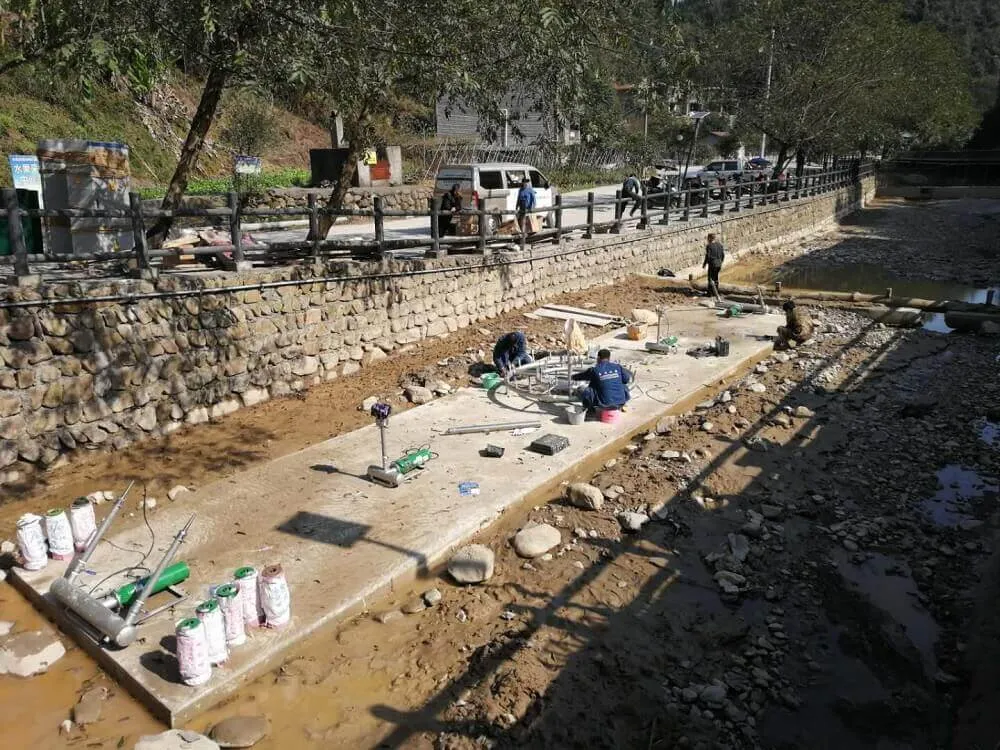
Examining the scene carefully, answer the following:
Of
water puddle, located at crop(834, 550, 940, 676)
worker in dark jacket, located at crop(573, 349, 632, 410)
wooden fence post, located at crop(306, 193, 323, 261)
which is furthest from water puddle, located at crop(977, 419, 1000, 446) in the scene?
wooden fence post, located at crop(306, 193, 323, 261)

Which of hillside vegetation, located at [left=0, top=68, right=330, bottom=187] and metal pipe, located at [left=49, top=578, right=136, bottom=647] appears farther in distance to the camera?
hillside vegetation, located at [left=0, top=68, right=330, bottom=187]

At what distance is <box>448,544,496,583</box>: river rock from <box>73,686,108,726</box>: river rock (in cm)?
259

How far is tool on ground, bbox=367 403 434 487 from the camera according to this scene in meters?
7.12

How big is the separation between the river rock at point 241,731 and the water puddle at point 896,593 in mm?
4731

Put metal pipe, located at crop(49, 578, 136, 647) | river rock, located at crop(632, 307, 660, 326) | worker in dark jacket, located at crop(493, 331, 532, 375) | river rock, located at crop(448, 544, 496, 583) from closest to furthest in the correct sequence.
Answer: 1. metal pipe, located at crop(49, 578, 136, 647)
2. river rock, located at crop(448, 544, 496, 583)
3. worker in dark jacket, located at crop(493, 331, 532, 375)
4. river rock, located at crop(632, 307, 660, 326)

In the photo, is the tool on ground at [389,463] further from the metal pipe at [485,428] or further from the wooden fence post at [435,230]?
the wooden fence post at [435,230]

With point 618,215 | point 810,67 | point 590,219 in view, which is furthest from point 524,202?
point 810,67

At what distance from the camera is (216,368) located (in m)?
9.03

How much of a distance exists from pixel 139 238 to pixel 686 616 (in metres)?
6.99

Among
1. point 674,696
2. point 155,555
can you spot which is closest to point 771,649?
point 674,696

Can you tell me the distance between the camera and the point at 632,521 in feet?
22.8

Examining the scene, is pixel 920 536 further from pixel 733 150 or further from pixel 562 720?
pixel 733 150

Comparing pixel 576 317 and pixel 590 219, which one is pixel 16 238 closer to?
pixel 576 317

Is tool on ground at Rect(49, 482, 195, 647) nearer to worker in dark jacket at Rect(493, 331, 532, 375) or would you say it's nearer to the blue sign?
worker in dark jacket at Rect(493, 331, 532, 375)
